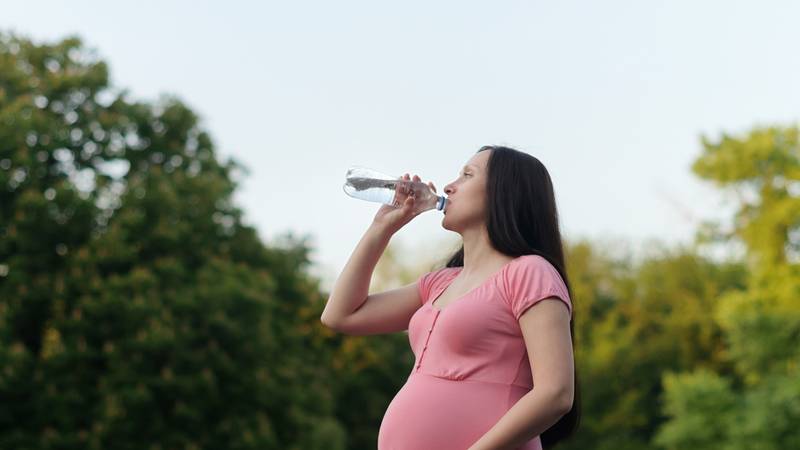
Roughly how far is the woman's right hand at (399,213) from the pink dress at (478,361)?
18.6 inches

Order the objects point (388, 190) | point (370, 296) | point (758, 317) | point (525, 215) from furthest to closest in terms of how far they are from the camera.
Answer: point (758, 317) < point (388, 190) < point (370, 296) < point (525, 215)

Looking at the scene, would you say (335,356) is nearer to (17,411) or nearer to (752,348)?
(752,348)

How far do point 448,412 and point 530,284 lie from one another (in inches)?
15.4

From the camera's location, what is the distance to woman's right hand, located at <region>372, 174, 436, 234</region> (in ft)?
10.6

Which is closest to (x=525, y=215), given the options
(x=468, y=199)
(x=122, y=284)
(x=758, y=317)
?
(x=468, y=199)

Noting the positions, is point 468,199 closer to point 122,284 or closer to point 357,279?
point 357,279

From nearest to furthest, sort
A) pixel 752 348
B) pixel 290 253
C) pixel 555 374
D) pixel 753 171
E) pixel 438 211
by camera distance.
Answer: pixel 555 374, pixel 438 211, pixel 290 253, pixel 752 348, pixel 753 171

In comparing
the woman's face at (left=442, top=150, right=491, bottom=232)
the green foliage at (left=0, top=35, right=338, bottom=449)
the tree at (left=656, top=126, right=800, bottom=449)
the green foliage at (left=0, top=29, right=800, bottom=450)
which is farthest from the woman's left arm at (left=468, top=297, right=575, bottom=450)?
the tree at (left=656, top=126, right=800, bottom=449)

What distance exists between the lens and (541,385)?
2.62 m

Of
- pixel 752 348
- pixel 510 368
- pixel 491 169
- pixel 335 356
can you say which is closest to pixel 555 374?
pixel 510 368

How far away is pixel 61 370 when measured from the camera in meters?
18.4

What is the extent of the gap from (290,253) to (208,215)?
4055 mm

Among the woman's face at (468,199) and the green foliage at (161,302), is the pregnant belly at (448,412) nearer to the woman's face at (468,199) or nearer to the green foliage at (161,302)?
the woman's face at (468,199)

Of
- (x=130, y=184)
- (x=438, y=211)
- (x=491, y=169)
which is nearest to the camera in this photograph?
(x=491, y=169)
